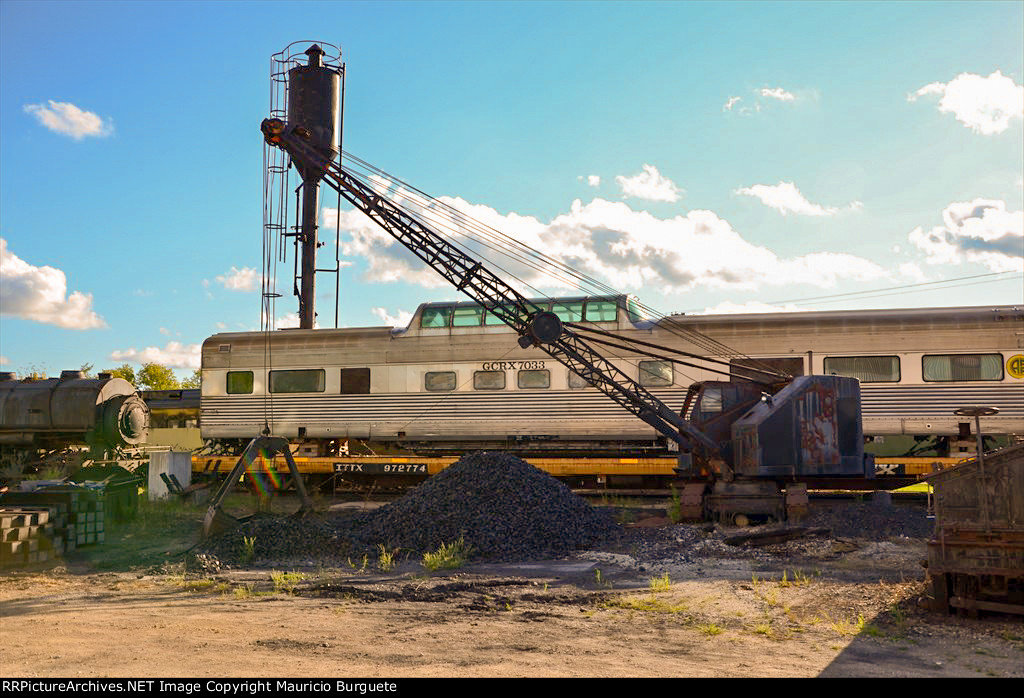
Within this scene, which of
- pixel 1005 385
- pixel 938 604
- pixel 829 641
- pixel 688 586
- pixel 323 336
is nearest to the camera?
pixel 829 641

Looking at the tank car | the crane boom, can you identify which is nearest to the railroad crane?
the crane boom

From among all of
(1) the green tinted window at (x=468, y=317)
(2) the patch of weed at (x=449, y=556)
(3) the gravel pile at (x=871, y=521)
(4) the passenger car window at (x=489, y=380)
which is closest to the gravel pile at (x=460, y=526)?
(2) the patch of weed at (x=449, y=556)

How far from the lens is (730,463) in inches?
614

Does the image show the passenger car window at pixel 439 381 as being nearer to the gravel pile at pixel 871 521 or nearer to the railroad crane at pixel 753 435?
the railroad crane at pixel 753 435

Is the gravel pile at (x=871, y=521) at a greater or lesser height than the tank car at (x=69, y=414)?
lesser

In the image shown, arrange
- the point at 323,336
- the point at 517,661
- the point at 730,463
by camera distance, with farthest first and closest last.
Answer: the point at 323,336, the point at 730,463, the point at 517,661

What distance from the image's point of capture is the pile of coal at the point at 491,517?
1251 cm

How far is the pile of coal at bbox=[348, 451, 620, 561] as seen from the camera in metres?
12.5

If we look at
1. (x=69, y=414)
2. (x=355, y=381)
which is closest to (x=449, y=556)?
(x=355, y=381)

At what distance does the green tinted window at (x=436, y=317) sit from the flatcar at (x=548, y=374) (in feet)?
0.16

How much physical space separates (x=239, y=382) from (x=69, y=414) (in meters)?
5.41
